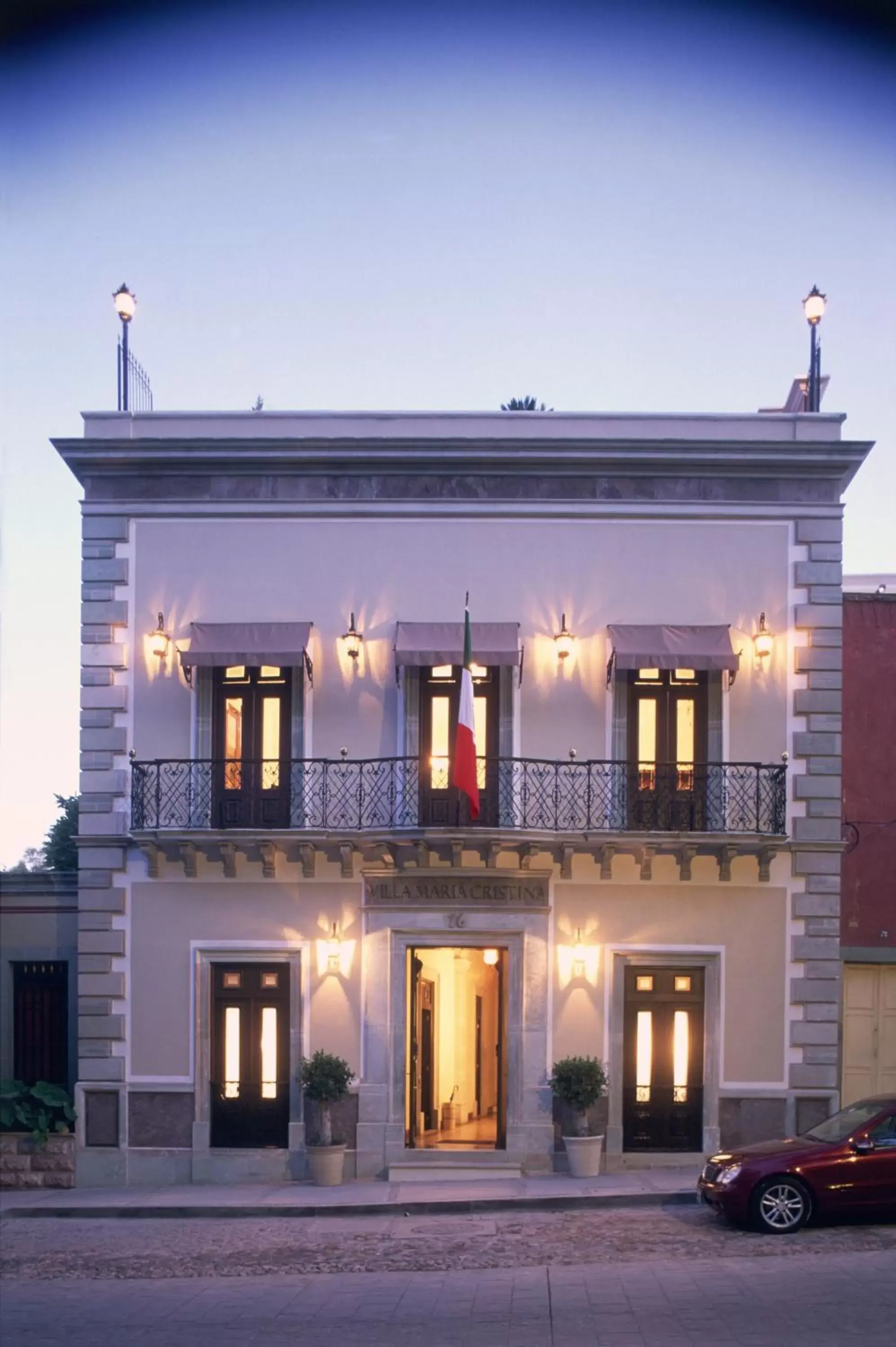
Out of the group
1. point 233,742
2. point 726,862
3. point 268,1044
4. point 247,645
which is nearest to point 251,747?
point 233,742

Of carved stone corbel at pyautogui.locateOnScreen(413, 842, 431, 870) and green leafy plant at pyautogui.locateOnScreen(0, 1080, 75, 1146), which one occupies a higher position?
carved stone corbel at pyautogui.locateOnScreen(413, 842, 431, 870)

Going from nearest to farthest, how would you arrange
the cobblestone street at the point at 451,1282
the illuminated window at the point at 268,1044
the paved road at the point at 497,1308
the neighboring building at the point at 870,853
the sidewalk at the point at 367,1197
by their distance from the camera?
the paved road at the point at 497,1308 < the cobblestone street at the point at 451,1282 < the sidewalk at the point at 367,1197 < the illuminated window at the point at 268,1044 < the neighboring building at the point at 870,853

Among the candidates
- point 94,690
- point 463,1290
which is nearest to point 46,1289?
point 463,1290

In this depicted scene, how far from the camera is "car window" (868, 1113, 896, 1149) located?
1516 centimetres

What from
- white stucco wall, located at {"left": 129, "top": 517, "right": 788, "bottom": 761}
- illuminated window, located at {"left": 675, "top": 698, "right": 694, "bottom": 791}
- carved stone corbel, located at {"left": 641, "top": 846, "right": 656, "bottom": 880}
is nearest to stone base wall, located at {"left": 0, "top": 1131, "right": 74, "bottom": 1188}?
white stucco wall, located at {"left": 129, "top": 517, "right": 788, "bottom": 761}

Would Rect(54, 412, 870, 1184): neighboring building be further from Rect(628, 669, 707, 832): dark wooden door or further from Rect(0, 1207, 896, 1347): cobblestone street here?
Rect(0, 1207, 896, 1347): cobblestone street

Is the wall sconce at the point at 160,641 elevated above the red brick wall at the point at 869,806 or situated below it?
above

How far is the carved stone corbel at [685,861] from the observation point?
19000mm

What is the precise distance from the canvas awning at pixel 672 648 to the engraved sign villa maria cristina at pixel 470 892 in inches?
118

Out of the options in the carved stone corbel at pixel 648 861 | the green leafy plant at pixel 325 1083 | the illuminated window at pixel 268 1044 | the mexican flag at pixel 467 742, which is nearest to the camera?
the mexican flag at pixel 467 742

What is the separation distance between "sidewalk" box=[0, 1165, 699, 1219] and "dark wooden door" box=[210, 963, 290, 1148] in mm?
722

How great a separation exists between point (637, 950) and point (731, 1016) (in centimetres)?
143

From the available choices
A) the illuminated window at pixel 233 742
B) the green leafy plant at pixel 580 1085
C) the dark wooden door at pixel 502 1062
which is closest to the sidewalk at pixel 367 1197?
the dark wooden door at pixel 502 1062

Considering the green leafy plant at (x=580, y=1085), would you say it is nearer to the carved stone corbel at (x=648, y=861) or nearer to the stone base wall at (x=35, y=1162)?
the carved stone corbel at (x=648, y=861)
